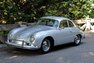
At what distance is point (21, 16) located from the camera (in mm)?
18359

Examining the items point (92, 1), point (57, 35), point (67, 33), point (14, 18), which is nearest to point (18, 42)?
point (57, 35)

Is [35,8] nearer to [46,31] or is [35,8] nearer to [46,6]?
[46,6]

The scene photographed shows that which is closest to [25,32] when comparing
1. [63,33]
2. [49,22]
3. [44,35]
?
[44,35]

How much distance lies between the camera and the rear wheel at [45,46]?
11.4 meters

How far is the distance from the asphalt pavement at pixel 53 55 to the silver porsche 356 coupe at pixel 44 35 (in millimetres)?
344

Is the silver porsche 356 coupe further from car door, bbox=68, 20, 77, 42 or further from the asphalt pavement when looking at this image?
the asphalt pavement

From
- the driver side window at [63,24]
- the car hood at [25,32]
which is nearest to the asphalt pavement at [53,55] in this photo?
the car hood at [25,32]

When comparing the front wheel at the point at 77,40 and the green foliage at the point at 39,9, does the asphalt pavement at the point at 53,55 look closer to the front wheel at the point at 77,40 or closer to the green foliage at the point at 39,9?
the front wheel at the point at 77,40

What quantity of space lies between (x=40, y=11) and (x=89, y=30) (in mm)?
3711

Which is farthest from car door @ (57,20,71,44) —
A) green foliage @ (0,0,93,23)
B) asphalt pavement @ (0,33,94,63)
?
green foliage @ (0,0,93,23)

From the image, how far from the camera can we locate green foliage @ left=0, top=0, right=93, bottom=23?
18000 millimetres

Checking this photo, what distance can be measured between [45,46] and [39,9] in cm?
885

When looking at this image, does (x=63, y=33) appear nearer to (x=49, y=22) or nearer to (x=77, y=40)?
(x=49, y=22)

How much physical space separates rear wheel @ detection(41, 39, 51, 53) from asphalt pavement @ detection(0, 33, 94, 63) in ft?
0.62
